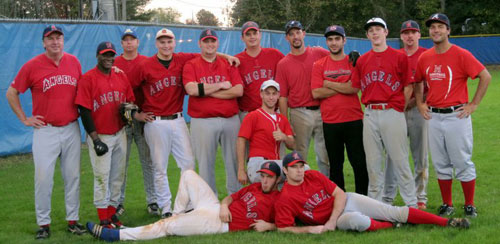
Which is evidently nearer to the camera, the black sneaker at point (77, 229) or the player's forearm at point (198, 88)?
the black sneaker at point (77, 229)

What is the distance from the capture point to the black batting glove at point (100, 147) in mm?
6105

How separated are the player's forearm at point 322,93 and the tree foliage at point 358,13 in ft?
102

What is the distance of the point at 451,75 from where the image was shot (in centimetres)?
600

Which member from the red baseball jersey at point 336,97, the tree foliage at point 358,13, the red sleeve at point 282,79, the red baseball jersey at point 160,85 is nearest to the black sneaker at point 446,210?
the red baseball jersey at point 336,97

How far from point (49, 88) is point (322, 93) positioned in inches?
120

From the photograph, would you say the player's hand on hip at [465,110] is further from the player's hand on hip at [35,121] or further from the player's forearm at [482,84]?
the player's hand on hip at [35,121]

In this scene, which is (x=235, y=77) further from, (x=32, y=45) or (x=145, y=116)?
(x=32, y=45)

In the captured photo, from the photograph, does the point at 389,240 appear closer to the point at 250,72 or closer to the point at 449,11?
the point at 250,72

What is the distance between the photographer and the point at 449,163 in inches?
247

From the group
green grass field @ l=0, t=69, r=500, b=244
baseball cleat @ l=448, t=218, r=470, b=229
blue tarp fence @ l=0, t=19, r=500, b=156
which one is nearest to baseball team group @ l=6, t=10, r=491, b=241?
baseball cleat @ l=448, t=218, r=470, b=229

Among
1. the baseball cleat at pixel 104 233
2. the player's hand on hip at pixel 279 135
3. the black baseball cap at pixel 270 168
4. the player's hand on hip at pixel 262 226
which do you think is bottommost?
the baseball cleat at pixel 104 233

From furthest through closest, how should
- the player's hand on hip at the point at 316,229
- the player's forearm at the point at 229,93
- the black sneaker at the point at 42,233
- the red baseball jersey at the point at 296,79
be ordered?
the red baseball jersey at the point at 296,79 < the player's forearm at the point at 229,93 < the black sneaker at the point at 42,233 < the player's hand on hip at the point at 316,229

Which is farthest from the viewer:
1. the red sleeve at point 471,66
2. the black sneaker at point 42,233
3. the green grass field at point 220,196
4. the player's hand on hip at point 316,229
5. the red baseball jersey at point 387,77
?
the red baseball jersey at point 387,77

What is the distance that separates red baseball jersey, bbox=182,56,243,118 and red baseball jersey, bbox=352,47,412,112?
1.54 meters
